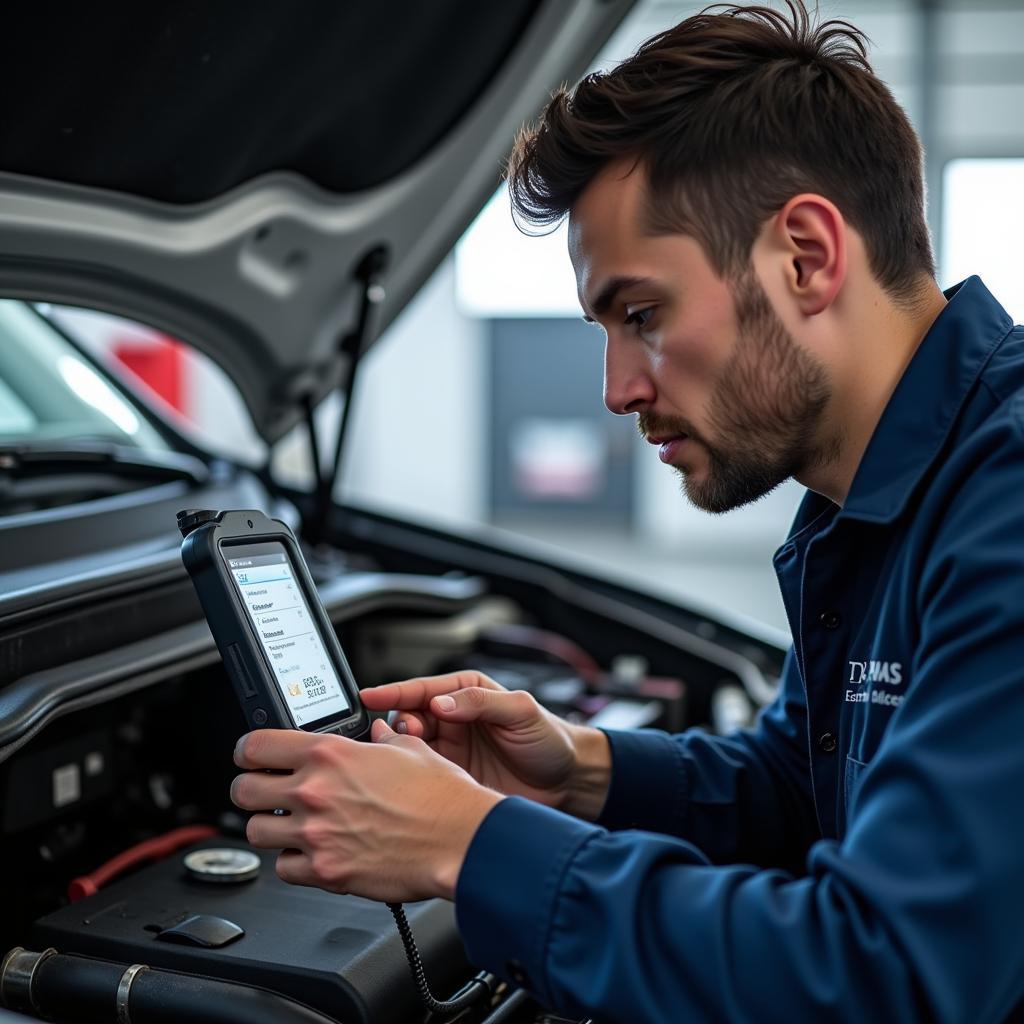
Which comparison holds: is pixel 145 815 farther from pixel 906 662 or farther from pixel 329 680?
Answer: pixel 906 662

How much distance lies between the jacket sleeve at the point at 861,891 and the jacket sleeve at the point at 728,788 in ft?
1.05

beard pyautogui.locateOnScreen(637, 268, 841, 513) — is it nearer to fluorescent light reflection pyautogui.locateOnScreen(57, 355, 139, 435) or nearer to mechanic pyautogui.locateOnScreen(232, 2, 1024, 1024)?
mechanic pyautogui.locateOnScreen(232, 2, 1024, 1024)

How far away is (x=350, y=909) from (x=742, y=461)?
1.57 ft

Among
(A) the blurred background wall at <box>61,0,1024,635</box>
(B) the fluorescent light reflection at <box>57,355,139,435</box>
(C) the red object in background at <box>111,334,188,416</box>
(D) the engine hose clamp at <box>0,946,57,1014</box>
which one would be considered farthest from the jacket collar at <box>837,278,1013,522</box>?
(C) the red object in background at <box>111,334,188,416</box>

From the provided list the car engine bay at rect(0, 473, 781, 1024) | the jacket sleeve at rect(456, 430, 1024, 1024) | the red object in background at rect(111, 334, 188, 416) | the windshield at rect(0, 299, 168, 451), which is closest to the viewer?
the jacket sleeve at rect(456, 430, 1024, 1024)

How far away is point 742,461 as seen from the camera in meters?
0.90

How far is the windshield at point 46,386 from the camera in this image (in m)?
1.67

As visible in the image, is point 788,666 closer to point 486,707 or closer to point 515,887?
point 486,707

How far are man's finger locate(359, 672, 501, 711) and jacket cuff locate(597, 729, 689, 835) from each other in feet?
0.47

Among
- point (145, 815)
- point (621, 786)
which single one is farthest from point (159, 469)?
point (621, 786)

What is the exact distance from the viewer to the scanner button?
2.81 ft

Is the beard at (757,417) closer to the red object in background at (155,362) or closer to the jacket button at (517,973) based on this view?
the jacket button at (517,973)

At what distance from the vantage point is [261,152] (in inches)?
47.7

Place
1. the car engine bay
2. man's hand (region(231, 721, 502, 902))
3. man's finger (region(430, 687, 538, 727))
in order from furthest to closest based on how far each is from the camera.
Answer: man's finger (region(430, 687, 538, 727))
the car engine bay
man's hand (region(231, 721, 502, 902))
